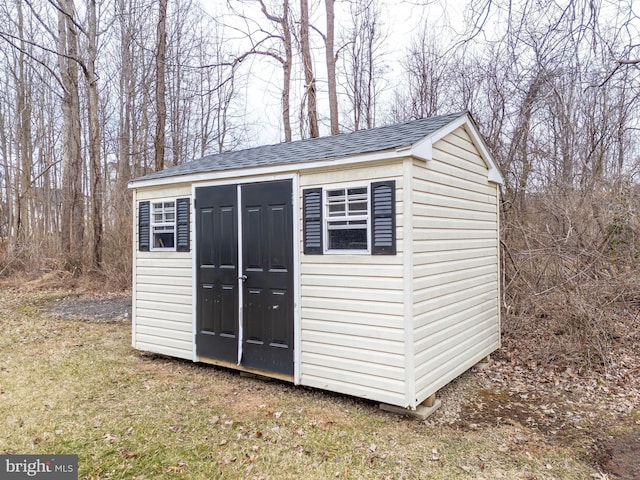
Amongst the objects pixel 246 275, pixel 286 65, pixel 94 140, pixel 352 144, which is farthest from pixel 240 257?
pixel 94 140

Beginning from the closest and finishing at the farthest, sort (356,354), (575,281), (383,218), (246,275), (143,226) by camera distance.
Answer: (383,218), (356,354), (246,275), (143,226), (575,281)

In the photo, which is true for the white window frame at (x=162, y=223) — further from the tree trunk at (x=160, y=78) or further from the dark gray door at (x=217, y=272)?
the tree trunk at (x=160, y=78)

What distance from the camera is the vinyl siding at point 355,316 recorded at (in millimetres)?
3736

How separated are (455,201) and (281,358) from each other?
2.58 metres

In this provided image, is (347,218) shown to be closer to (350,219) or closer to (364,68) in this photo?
(350,219)

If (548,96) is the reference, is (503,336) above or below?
below

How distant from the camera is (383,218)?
381 centimetres

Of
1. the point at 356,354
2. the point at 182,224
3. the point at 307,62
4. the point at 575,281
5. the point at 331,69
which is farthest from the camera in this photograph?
the point at 307,62

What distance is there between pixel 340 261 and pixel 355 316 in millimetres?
557

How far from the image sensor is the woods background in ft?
16.8

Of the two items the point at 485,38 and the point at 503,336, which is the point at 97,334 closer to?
the point at 503,336

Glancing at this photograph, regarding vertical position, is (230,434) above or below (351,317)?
below

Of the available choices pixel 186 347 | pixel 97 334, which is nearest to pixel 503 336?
pixel 186 347

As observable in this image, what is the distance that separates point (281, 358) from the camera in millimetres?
4430
